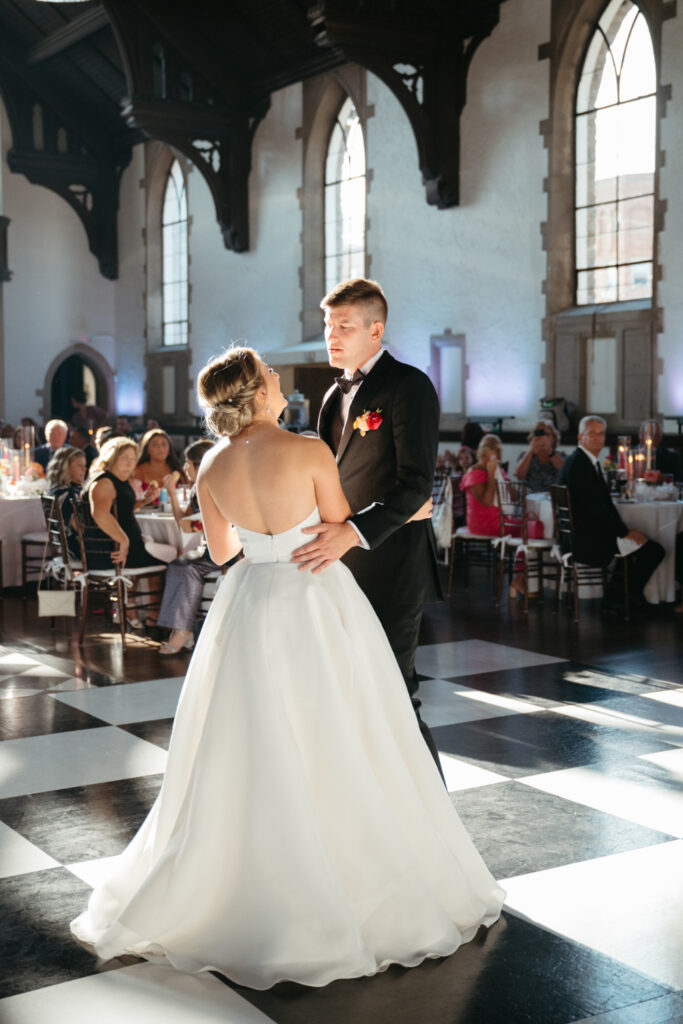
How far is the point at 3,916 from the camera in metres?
Answer: 3.01

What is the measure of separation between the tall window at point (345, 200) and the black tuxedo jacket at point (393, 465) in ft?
36.9

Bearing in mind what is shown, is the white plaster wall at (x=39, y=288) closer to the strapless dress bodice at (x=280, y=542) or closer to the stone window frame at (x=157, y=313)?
the stone window frame at (x=157, y=313)

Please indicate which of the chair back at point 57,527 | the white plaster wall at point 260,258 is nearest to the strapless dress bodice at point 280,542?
the chair back at point 57,527

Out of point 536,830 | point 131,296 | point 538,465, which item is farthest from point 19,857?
point 131,296

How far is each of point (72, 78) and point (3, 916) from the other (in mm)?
16964

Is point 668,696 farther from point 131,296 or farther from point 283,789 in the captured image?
point 131,296

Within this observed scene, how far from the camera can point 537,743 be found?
4.59 m

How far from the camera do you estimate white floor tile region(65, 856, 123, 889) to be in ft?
10.7

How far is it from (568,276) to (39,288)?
9762 millimetres

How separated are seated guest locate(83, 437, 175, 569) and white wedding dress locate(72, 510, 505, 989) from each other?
13.2 feet

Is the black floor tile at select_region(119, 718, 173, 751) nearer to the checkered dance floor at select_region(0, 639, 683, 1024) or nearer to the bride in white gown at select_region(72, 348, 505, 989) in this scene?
the checkered dance floor at select_region(0, 639, 683, 1024)

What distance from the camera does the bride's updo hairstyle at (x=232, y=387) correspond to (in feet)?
9.16

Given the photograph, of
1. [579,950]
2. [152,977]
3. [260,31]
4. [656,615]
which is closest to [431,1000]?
[579,950]

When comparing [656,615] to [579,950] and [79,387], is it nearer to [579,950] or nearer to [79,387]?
[579,950]
